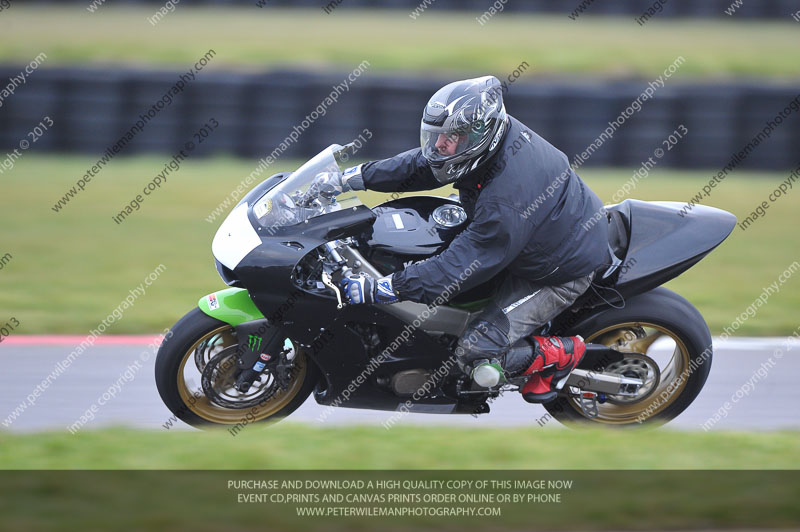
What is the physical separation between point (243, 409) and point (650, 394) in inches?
88.2

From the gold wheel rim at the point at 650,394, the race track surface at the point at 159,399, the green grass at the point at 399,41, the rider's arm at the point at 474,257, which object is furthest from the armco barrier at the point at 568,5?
the rider's arm at the point at 474,257

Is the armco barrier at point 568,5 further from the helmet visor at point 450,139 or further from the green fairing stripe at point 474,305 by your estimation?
the helmet visor at point 450,139

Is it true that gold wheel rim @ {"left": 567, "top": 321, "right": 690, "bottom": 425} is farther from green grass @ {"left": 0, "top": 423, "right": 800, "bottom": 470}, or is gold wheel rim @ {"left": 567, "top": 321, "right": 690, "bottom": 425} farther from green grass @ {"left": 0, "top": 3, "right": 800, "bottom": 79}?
green grass @ {"left": 0, "top": 3, "right": 800, "bottom": 79}

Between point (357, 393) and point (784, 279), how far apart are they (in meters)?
4.91

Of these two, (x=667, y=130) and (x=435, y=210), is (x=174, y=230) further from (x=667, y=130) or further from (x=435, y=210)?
(x=667, y=130)

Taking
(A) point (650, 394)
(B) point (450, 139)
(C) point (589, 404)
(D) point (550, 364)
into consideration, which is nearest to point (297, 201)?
(B) point (450, 139)

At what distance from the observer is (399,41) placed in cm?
1705

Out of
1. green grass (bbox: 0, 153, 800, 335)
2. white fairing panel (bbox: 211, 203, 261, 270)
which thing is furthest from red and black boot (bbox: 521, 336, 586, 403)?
green grass (bbox: 0, 153, 800, 335)

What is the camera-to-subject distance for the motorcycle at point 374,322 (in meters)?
4.45

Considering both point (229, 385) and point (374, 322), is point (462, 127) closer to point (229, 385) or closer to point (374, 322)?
point (374, 322)

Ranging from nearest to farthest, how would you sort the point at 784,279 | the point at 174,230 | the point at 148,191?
the point at 784,279 < the point at 174,230 < the point at 148,191

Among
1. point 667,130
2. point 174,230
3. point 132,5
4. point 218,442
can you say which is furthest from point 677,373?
point 132,5
